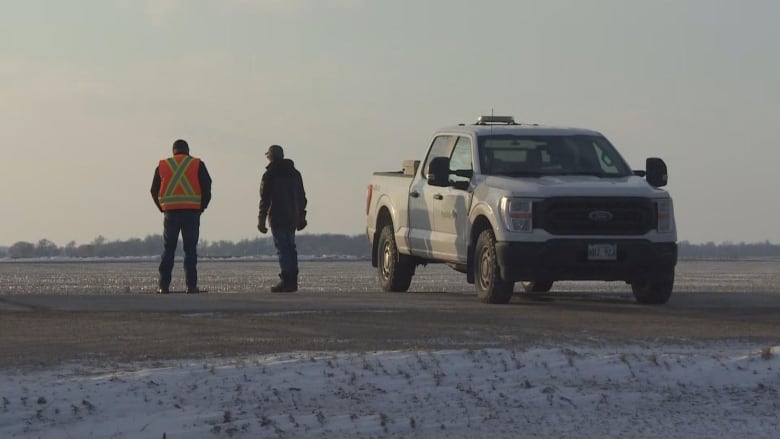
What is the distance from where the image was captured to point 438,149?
20.6 m

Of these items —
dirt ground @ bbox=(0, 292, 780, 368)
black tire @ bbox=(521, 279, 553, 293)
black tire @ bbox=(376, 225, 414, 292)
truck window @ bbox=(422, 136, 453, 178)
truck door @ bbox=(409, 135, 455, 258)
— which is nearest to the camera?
dirt ground @ bbox=(0, 292, 780, 368)

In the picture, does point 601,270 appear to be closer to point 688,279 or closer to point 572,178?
point 572,178

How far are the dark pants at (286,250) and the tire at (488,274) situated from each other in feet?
14.6

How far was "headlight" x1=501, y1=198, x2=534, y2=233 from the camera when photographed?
57.1ft

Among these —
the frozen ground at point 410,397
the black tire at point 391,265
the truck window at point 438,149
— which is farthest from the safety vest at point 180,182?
the frozen ground at point 410,397

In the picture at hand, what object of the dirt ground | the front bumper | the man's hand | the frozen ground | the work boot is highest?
the man's hand

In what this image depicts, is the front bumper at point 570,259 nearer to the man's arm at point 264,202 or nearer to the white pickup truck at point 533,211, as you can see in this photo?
the white pickup truck at point 533,211

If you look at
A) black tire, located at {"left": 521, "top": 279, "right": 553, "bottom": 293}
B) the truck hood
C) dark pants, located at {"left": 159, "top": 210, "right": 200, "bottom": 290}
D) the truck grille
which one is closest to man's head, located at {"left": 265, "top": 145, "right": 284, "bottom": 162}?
dark pants, located at {"left": 159, "top": 210, "right": 200, "bottom": 290}

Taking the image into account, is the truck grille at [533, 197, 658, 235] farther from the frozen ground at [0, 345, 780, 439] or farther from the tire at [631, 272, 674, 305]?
the frozen ground at [0, 345, 780, 439]

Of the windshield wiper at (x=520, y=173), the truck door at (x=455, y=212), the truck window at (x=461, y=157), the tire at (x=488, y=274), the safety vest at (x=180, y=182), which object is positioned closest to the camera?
the tire at (x=488, y=274)

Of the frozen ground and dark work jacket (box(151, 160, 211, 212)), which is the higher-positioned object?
dark work jacket (box(151, 160, 211, 212))

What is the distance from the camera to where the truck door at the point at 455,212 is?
18828mm

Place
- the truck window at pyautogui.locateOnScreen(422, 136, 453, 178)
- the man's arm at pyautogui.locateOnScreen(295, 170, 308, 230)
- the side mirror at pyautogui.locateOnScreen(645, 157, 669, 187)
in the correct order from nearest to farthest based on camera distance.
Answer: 1. the side mirror at pyautogui.locateOnScreen(645, 157, 669, 187)
2. the truck window at pyautogui.locateOnScreen(422, 136, 453, 178)
3. the man's arm at pyautogui.locateOnScreen(295, 170, 308, 230)

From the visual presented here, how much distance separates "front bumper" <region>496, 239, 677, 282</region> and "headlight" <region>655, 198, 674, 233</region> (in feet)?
0.55
